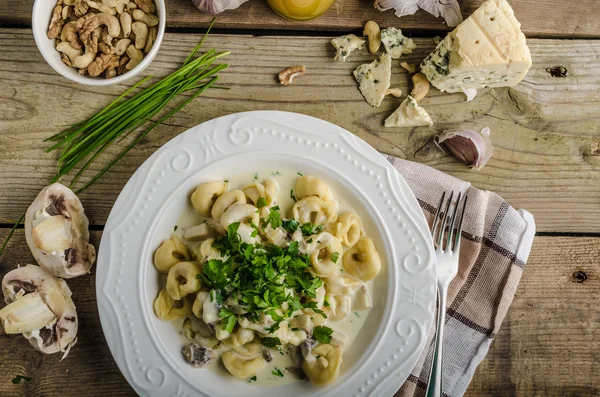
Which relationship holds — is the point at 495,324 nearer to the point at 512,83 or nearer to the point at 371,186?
the point at 371,186

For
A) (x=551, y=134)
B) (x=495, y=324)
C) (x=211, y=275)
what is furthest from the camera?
(x=551, y=134)

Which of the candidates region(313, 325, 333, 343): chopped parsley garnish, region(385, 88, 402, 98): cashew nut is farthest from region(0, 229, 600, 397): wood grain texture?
region(385, 88, 402, 98): cashew nut

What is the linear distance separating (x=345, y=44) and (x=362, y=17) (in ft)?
0.39

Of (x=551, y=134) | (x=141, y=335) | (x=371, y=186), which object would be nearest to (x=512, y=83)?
(x=551, y=134)

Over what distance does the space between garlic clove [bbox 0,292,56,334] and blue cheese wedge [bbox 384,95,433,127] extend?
1.17 meters

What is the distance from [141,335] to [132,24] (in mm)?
917

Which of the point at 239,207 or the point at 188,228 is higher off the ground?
the point at 239,207

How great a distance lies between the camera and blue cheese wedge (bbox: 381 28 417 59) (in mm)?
1780

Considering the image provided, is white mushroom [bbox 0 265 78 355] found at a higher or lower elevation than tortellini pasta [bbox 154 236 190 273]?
lower

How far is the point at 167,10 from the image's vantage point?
179cm

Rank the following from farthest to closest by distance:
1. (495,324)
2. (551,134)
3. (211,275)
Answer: (551,134)
(495,324)
(211,275)

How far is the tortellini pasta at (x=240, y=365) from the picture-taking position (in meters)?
1.55

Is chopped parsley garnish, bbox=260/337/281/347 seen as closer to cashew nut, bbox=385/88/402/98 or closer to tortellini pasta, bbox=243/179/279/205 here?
tortellini pasta, bbox=243/179/279/205

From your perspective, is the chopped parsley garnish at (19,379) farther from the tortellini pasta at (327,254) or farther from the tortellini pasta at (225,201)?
the tortellini pasta at (327,254)
